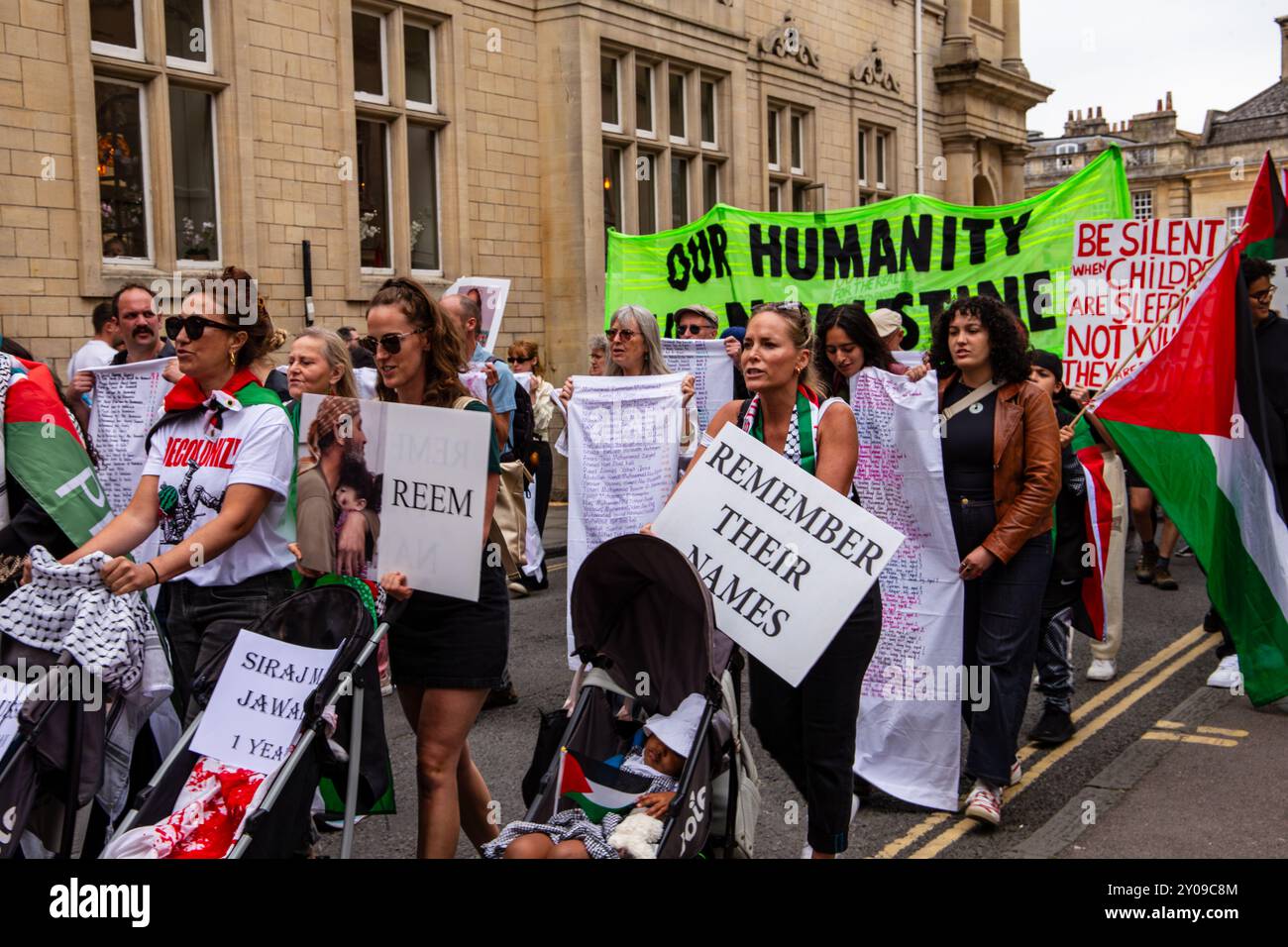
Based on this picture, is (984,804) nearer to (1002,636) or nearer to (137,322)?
(1002,636)

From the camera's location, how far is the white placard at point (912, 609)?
5098 millimetres

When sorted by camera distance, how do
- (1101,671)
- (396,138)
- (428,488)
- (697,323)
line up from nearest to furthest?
(428,488) < (1101,671) < (697,323) < (396,138)

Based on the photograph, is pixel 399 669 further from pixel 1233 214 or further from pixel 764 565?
pixel 1233 214

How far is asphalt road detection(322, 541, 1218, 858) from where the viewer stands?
4.76 metres

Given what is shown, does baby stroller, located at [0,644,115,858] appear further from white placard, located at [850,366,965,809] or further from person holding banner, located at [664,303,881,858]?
white placard, located at [850,366,965,809]

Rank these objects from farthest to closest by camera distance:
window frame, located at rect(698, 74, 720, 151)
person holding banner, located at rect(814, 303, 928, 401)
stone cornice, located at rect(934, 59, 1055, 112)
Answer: stone cornice, located at rect(934, 59, 1055, 112) → window frame, located at rect(698, 74, 720, 151) → person holding banner, located at rect(814, 303, 928, 401)

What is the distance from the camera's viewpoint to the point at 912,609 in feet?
17.1

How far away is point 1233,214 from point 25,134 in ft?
226

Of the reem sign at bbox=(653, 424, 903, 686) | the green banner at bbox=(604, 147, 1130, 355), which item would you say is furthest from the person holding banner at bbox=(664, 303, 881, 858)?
the green banner at bbox=(604, 147, 1130, 355)

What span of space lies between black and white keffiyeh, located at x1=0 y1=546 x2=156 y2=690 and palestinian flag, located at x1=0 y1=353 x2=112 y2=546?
0.41 metres

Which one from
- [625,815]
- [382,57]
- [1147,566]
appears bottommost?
[1147,566]

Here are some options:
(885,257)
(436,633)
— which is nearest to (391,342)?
(436,633)

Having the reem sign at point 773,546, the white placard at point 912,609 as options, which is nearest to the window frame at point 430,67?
the white placard at point 912,609

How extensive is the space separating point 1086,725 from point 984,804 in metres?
1.67
